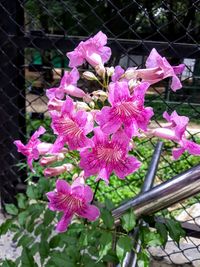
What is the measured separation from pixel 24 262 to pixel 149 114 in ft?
2.31

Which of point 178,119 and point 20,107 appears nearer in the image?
point 178,119

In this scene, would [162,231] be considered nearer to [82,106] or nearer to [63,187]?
[63,187]

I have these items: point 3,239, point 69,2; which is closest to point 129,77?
point 3,239

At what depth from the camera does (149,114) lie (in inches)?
27.4

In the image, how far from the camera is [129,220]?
0.82m

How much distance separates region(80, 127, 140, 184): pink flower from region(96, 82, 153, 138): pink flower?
0.02 metres

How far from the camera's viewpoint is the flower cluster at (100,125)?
0.69 m

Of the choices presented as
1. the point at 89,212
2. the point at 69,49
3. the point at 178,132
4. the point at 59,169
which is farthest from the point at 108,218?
the point at 69,49

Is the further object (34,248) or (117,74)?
(34,248)

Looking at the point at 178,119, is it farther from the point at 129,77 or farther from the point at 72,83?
the point at 72,83

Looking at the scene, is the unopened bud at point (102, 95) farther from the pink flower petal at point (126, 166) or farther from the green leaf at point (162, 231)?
the green leaf at point (162, 231)

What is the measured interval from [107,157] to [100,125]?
8 centimetres

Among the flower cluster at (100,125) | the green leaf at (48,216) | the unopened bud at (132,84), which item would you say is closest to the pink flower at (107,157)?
the flower cluster at (100,125)

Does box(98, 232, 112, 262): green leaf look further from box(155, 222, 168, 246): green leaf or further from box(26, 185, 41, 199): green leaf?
box(26, 185, 41, 199): green leaf
